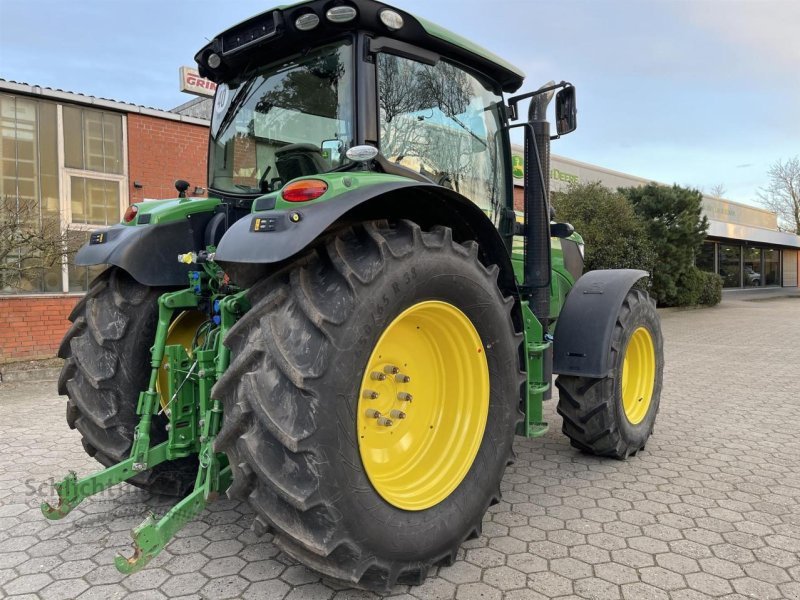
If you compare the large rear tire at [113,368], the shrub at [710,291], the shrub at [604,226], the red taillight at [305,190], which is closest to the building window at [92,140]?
the large rear tire at [113,368]

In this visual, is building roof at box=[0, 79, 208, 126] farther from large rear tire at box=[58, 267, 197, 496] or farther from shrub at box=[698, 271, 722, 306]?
shrub at box=[698, 271, 722, 306]

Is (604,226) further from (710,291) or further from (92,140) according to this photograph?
(92,140)

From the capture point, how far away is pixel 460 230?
2977 mm

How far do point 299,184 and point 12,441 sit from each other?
4034 mm

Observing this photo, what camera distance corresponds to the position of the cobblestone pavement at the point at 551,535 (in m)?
2.43

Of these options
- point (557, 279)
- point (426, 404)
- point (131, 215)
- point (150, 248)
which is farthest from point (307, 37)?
point (557, 279)

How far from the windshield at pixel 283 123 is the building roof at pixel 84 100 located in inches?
228

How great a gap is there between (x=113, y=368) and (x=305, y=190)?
1511 millimetres

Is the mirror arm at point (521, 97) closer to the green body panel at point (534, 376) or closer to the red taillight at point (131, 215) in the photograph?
the green body panel at point (534, 376)

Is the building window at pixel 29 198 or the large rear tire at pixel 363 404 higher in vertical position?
the building window at pixel 29 198

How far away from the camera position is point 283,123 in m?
3.12

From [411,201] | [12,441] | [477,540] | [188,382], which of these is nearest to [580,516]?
[477,540]

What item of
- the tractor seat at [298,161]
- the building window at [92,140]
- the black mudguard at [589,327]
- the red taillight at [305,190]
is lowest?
the black mudguard at [589,327]

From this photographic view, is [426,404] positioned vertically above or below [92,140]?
below
